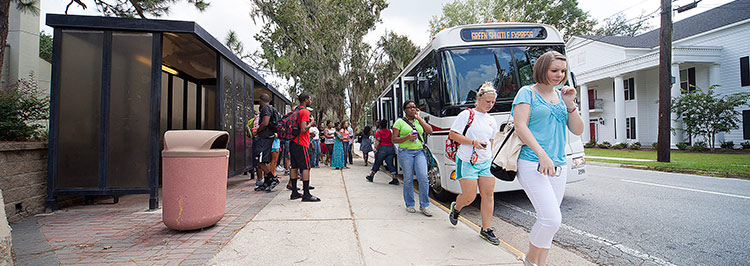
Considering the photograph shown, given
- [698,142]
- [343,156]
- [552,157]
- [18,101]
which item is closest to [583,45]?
[698,142]

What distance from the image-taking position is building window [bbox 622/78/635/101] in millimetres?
24234

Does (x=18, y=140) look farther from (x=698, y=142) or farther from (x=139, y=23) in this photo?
(x=698, y=142)

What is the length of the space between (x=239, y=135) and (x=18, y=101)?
142 inches

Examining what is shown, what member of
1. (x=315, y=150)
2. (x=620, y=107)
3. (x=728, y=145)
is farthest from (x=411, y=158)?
(x=620, y=107)

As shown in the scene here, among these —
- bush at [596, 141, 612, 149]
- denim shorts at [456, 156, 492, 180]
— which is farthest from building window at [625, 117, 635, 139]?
denim shorts at [456, 156, 492, 180]

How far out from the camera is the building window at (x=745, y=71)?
1835 cm

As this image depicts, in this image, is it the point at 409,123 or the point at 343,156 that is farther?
the point at 343,156

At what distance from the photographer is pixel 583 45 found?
2759 cm

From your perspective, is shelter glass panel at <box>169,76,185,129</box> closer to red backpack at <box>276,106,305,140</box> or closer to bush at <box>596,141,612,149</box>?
red backpack at <box>276,106,305,140</box>

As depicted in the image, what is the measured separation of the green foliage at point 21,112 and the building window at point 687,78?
99.3ft

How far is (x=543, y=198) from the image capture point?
2297 mm

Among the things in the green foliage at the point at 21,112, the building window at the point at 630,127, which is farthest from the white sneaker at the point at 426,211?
the building window at the point at 630,127

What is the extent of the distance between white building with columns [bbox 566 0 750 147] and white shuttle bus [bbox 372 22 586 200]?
61.0 ft

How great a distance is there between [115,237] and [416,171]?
3.65m
